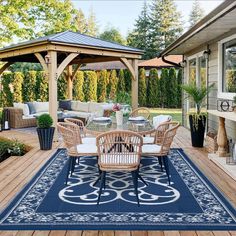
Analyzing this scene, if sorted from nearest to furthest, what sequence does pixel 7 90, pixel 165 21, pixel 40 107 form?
pixel 40 107 → pixel 7 90 → pixel 165 21

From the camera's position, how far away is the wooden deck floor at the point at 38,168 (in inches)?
122

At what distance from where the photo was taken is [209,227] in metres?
3.20

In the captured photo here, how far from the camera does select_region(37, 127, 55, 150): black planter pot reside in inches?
277

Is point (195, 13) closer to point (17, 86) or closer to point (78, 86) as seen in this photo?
point (78, 86)

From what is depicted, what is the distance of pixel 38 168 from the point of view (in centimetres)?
561

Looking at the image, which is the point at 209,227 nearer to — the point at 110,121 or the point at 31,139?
the point at 110,121

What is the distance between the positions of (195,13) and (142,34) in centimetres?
1006

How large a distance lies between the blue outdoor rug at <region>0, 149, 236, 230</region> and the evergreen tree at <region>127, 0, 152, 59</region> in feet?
89.6

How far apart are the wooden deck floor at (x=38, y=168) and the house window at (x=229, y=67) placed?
4.61 ft

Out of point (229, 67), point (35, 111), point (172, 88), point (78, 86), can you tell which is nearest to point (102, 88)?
point (78, 86)

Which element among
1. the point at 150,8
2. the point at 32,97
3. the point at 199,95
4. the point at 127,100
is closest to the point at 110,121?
the point at 127,100

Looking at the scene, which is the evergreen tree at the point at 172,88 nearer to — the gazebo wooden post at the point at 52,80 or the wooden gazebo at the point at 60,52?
the wooden gazebo at the point at 60,52

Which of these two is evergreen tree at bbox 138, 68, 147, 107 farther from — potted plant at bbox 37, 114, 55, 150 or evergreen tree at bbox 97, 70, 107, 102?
potted plant at bbox 37, 114, 55, 150

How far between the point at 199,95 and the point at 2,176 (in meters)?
4.48
